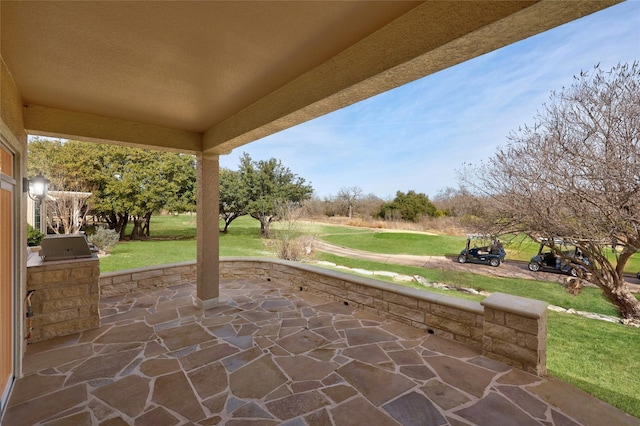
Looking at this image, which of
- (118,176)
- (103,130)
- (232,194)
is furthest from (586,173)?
(118,176)

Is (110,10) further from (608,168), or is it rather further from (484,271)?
(484,271)

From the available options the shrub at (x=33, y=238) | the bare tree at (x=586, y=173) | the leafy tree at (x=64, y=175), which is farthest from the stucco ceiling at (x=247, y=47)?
the leafy tree at (x=64, y=175)

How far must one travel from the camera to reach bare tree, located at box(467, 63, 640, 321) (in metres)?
5.02

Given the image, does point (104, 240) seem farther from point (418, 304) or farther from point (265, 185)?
point (418, 304)

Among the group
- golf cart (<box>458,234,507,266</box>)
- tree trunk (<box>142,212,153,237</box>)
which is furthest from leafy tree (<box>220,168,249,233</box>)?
golf cart (<box>458,234,507,266</box>)

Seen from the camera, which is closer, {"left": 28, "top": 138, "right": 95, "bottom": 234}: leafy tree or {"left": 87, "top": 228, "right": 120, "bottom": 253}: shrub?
{"left": 28, "top": 138, "right": 95, "bottom": 234}: leafy tree

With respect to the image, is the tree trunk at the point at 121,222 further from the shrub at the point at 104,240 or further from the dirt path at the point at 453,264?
the dirt path at the point at 453,264

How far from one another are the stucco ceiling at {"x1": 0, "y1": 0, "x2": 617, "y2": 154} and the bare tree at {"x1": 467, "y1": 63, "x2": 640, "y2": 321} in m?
5.66

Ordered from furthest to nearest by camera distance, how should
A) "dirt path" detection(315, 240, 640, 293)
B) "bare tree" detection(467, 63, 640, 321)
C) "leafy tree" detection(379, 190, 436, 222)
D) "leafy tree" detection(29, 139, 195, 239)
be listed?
"leafy tree" detection(379, 190, 436, 222)
"leafy tree" detection(29, 139, 195, 239)
"dirt path" detection(315, 240, 640, 293)
"bare tree" detection(467, 63, 640, 321)

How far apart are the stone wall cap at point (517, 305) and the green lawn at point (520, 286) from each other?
861 millimetres

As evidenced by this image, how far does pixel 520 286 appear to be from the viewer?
9.13m

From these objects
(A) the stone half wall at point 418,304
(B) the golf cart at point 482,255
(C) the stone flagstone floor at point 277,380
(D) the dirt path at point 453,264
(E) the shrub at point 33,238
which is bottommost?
(D) the dirt path at point 453,264

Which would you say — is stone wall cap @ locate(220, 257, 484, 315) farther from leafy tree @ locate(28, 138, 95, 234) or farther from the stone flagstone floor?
leafy tree @ locate(28, 138, 95, 234)

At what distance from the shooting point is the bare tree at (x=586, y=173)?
5.02 metres
